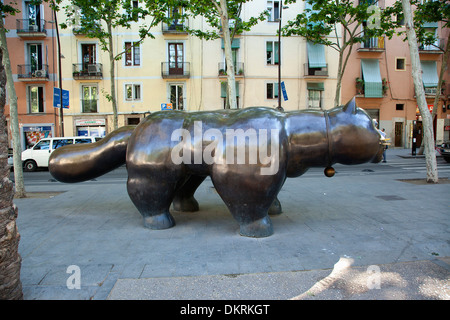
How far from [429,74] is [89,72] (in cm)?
2617

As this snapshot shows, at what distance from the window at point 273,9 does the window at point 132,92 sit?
11225 millimetres

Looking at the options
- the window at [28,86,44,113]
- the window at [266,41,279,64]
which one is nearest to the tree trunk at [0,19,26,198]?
the window at [28,86,44,113]

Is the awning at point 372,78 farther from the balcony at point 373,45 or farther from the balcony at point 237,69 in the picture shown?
the balcony at point 237,69

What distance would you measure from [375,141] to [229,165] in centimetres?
214

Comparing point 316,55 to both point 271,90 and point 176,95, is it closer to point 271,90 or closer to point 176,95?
point 271,90

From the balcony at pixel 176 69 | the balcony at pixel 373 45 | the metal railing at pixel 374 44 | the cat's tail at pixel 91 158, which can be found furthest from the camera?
the metal railing at pixel 374 44

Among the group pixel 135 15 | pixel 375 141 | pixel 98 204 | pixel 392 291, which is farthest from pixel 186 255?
pixel 135 15

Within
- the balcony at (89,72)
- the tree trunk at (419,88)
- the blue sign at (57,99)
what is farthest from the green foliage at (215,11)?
the balcony at (89,72)

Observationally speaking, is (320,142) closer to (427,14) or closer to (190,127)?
(190,127)

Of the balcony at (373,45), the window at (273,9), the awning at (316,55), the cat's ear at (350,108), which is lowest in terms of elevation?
the cat's ear at (350,108)

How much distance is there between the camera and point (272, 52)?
23.6 meters

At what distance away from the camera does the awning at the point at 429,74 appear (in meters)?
24.7

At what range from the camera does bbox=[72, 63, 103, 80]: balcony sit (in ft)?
74.6

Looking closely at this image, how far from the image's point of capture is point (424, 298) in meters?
2.80
